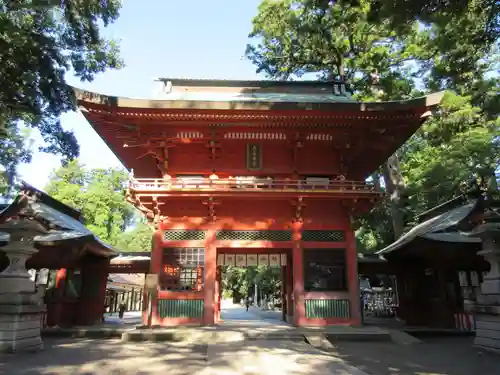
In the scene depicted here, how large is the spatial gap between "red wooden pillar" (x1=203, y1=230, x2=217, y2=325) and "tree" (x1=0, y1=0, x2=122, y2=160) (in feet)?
29.9

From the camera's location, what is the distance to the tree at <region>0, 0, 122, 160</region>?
44.1 ft

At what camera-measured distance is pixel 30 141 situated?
29.5 m

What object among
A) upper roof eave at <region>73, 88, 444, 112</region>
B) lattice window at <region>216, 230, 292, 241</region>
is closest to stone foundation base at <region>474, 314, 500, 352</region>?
lattice window at <region>216, 230, 292, 241</region>

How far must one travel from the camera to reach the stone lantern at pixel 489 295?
9.79 metres

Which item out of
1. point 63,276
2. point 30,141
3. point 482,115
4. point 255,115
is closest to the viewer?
point 255,115

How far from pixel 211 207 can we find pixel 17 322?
6.79m

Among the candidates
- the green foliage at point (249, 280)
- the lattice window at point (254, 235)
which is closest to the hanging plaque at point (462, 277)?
the lattice window at point (254, 235)

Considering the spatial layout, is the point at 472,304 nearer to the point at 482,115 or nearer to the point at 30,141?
the point at 482,115

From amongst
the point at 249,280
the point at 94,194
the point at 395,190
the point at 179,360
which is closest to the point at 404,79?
the point at 395,190

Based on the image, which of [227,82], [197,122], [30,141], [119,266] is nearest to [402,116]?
[197,122]

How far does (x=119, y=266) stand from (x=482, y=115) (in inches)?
798

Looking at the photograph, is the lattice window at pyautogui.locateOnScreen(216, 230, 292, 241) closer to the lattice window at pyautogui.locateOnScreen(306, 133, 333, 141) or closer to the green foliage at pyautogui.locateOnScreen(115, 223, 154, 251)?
the lattice window at pyautogui.locateOnScreen(306, 133, 333, 141)

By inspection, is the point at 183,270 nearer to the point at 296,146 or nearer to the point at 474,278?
the point at 296,146

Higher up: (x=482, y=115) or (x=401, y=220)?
(x=482, y=115)
